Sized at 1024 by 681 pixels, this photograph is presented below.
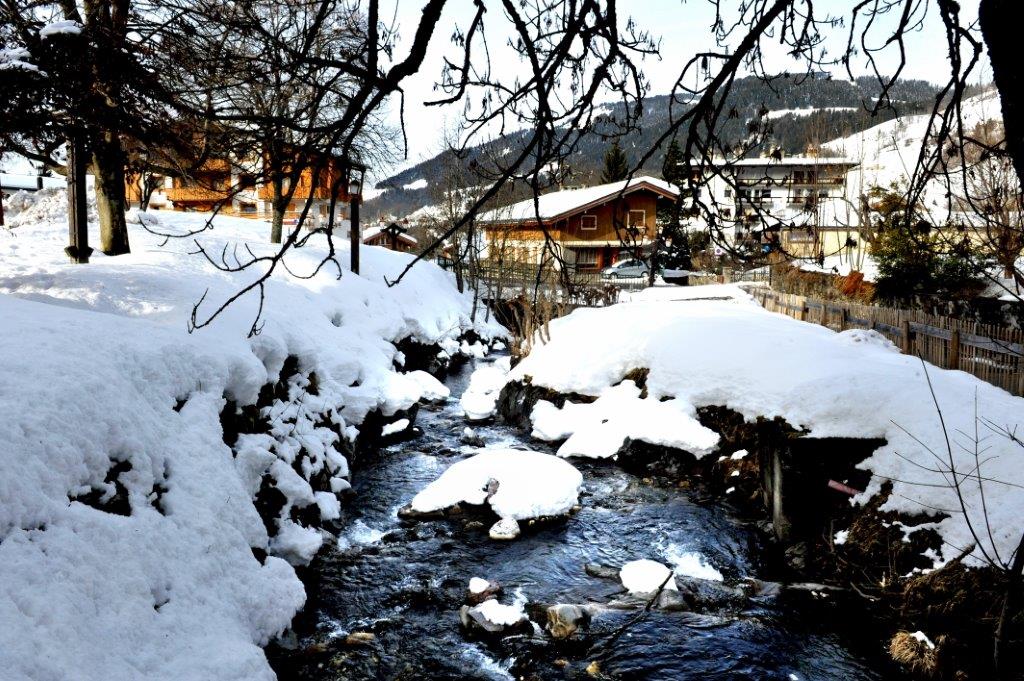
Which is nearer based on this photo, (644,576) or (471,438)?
(644,576)

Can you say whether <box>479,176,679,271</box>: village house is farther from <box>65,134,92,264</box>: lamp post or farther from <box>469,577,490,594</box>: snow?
<box>469,577,490,594</box>: snow

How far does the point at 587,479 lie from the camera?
1104 centimetres

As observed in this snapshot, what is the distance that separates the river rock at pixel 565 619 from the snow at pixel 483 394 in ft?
27.7

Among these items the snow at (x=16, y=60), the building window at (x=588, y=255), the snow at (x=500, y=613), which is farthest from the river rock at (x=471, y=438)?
the building window at (x=588, y=255)

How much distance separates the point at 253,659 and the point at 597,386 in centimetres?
1020

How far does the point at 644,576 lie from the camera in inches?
296

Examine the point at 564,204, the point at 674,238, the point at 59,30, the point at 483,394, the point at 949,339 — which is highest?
the point at 564,204

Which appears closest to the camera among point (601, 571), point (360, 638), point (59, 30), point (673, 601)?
point (59, 30)

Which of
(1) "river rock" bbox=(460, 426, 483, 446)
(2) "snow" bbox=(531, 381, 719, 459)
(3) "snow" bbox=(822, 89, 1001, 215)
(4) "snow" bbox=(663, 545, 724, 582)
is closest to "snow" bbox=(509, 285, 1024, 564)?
(2) "snow" bbox=(531, 381, 719, 459)

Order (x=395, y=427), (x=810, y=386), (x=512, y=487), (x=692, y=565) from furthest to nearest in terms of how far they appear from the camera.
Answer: (x=395, y=427), (x=810, y=386), (x=512, y=487), (x=692, y=565)

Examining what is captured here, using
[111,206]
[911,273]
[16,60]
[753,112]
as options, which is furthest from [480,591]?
[911,273]

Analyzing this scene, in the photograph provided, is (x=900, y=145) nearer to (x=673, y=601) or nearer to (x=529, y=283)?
(x=529, y=283)

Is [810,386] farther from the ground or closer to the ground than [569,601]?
farther from the ground

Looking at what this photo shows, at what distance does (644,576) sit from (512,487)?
2.58 m
